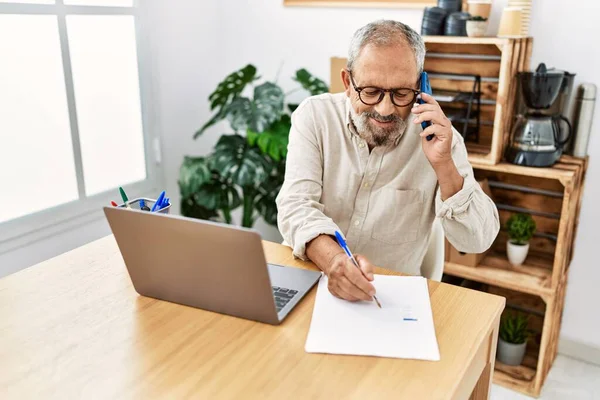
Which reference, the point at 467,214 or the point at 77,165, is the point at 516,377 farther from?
the point at 77,165

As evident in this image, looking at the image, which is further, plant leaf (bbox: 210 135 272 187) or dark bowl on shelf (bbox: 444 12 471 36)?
plant leaf (bbox: 210 135 272 187)

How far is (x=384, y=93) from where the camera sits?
1.40 m

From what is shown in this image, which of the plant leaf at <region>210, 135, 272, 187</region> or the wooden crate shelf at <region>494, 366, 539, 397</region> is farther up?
the plant leaf at <region>210, 135, 272, 187</region>

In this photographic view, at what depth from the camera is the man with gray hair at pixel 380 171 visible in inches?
53.3

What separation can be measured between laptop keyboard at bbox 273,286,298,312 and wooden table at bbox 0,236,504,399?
0.03 meters

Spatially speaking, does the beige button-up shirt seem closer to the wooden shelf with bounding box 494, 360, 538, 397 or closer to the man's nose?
the man's nose

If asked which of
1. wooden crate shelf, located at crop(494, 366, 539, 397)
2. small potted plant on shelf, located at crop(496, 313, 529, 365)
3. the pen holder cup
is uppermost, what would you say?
the pen holder cup

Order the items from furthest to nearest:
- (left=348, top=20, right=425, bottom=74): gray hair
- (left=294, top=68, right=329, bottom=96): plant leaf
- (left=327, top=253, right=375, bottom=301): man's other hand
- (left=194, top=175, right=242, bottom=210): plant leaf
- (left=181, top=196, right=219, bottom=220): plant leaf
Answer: (left=181, top=196, right=219, bottom=220): plant leaf < (left=194, top=175, right=242, bottom=210): plant leaf < (left=294, top=68, right=329, bottom=96): plant leaf < (left=348, top=20, right=425, bottom=74): gray hair < (left=327, top=253, right=375, bottom=301): man's other hand

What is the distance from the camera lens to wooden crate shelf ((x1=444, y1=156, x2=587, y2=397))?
2.10 metres

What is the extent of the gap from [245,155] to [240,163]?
2.0 inches

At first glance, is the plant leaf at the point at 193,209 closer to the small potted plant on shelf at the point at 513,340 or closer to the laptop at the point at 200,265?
the small potted plant on shelf at the point at 513,340

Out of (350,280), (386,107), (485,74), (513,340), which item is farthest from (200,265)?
(513,340)

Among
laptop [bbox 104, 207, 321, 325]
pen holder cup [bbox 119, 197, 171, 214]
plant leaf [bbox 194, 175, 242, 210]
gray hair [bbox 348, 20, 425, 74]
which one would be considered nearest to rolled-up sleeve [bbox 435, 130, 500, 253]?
gray hair [bbox 348, 20, 425, 74]

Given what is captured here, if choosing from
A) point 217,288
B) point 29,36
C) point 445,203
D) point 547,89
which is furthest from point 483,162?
point 29,36
